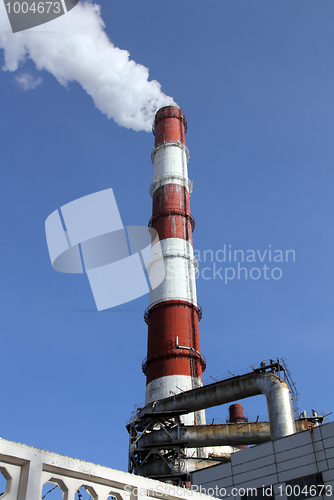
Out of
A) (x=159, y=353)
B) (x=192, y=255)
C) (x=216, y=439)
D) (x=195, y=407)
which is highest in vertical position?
(x=192, y=255)

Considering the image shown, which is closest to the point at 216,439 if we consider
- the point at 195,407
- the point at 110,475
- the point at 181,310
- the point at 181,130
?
the point at 195,407

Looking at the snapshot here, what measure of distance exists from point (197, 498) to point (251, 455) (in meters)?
13.1

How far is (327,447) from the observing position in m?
20.3

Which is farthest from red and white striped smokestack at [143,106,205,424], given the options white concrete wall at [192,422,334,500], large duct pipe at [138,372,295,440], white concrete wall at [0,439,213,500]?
white concrete wall at [0,439,213,500]

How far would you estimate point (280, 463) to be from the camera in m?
21.4

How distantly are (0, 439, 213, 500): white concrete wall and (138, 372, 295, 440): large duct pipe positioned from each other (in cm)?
1534

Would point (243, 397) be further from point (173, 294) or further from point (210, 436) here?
point (173, 294)

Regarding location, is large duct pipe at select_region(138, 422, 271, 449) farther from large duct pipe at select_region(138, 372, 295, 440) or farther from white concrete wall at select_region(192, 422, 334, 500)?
white concrete wall at select_region(192, 422, 334, 500)

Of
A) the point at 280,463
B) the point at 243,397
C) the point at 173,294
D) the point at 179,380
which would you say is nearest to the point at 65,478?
the point at 280,463

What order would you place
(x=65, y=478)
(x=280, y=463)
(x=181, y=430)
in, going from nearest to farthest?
(x=65, y=478) < (x=280, y=463) < (x=181, y=430)

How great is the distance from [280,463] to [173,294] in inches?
760

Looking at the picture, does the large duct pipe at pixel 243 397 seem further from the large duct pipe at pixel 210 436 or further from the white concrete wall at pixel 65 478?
the white concrete wall at pixel 65 478

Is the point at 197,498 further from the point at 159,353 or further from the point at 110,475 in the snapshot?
the point at 159,353

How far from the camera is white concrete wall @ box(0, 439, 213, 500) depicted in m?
8.50
